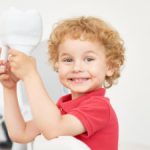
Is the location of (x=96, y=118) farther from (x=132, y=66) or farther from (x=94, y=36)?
(x=132, y=66)

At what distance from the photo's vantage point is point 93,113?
67cm

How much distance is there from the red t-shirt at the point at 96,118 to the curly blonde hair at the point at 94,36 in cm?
9

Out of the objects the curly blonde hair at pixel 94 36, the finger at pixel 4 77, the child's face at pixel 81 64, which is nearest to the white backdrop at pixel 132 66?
the curly blonde hair at pixel 94 36

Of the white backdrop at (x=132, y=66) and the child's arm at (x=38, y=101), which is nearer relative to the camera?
the child's arm at (x=38, y=101)

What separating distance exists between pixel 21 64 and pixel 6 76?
10cm

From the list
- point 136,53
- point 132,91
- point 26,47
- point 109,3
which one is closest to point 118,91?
point 132,91

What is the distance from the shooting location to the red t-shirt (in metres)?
0.67

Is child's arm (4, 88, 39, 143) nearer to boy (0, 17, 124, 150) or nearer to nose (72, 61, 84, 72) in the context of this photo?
boy (0, 17, 124, 150)

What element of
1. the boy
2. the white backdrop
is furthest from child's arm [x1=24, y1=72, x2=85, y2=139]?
the white backdrop

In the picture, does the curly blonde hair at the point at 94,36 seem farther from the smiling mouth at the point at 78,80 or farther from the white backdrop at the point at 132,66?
the white backdrop at the point at 132,66

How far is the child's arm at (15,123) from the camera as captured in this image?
75cm

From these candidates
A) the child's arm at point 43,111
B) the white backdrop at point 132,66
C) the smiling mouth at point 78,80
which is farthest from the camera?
the white backdrop at point 132,66

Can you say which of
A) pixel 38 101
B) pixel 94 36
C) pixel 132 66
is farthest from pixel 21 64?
pixel 132 66

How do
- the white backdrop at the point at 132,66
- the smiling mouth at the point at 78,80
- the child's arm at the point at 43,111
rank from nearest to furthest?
the child's arm at the point at 43,111 → the smiling mouth at the point at 78,80 → the white backdrop at the point at 132,66
